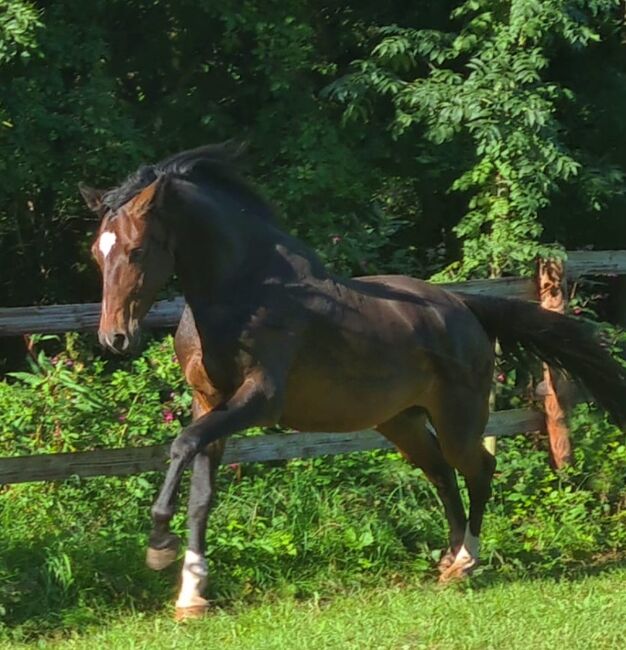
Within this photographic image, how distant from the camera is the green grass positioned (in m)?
4.89

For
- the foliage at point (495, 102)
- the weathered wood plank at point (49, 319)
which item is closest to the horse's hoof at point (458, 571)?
the weathered wood plank at point (49, 319)

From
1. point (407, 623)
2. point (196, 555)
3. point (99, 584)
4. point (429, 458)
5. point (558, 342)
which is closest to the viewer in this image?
point (407, 623)

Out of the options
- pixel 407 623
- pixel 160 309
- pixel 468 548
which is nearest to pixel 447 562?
pixel 468 548

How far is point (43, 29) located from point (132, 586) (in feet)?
13.1

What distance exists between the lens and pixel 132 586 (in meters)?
5.89

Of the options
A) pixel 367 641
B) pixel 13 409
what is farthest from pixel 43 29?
pixel 367 641

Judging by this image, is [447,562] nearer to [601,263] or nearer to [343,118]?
[601,263]

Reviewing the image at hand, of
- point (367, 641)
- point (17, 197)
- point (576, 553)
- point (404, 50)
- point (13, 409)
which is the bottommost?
point (576, 553)

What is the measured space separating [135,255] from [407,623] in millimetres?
2061

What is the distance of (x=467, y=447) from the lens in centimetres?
648

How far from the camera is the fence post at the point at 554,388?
780 centimetres

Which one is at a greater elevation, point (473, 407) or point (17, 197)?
point (17, 197)

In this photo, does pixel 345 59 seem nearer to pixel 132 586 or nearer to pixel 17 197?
pixel 17 197

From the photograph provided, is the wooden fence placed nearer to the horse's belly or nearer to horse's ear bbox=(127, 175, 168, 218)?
the horse's belly
